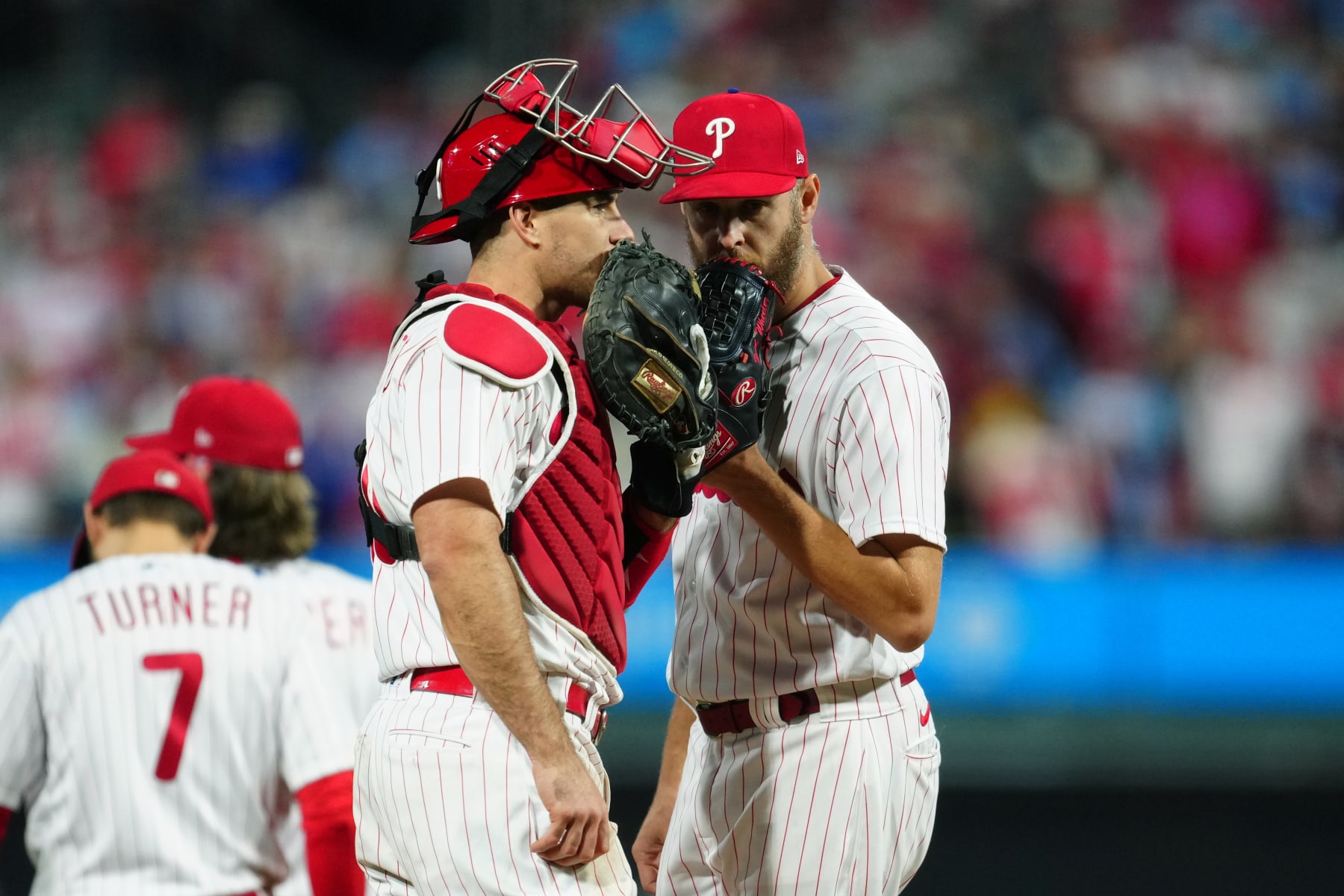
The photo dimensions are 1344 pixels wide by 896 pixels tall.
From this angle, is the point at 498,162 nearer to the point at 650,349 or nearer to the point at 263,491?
the point at 650,349

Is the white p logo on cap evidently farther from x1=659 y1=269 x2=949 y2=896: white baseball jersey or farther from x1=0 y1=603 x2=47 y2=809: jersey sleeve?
x1=0 y1=603 x2=47 y2=809: jersey sleeve

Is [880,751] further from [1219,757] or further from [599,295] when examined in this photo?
[1219,757]

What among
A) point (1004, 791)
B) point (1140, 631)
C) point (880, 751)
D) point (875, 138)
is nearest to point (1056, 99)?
point (875, 138)

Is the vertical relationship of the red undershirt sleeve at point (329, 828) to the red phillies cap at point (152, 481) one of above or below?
below

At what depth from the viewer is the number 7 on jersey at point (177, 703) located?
3.74 metres

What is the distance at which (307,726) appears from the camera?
3844 mm

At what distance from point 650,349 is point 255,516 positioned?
2006 mm

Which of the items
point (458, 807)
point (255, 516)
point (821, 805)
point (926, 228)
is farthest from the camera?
point (926, 228)

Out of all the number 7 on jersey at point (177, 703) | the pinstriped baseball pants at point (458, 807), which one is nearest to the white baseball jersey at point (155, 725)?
the number 7 on jersey at point (177, 703)

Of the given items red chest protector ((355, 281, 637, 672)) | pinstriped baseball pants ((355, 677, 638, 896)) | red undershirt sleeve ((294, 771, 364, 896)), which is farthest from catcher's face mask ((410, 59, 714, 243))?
red undershirt sleeve ((294, 771, 364, 896))

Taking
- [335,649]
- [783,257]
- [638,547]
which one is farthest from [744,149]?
[335,649]

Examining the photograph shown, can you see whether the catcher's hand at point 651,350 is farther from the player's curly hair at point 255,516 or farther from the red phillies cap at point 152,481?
the player's curly hair at point 255,516

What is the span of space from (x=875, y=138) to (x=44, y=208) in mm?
5852

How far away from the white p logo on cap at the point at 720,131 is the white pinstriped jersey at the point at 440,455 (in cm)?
79
